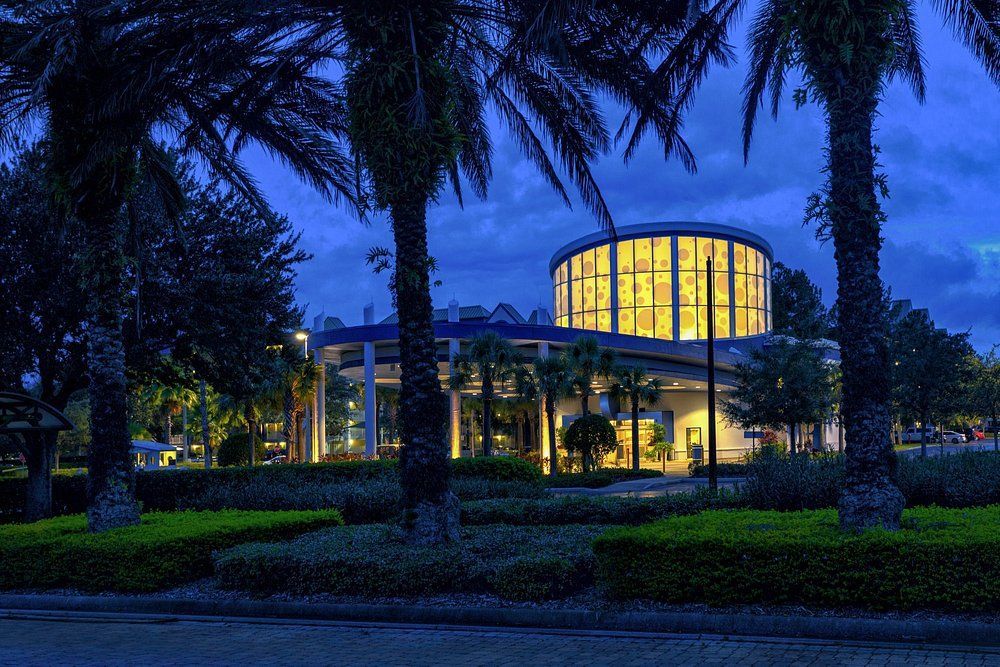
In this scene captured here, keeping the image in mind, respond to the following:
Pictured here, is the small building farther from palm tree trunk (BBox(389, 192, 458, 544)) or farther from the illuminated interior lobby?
palm tree trunk (BBox(389, 192, 458, 544))

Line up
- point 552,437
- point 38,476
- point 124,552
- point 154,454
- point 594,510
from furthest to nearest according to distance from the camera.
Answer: point 154,454, point 552,437, point 38,476, point 594,510, point 124,552

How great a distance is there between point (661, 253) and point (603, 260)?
185 inches

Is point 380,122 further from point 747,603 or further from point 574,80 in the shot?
point 747,603

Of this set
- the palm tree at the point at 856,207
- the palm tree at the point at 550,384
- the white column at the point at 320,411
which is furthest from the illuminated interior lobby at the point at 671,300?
the palm tree at the point at 856,207

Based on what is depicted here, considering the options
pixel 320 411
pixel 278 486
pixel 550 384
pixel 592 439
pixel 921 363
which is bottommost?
pixel 278 486

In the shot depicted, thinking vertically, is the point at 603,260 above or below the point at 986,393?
above

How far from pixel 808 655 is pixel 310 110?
485 inches

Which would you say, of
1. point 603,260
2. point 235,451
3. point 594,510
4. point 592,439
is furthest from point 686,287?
point 594,510

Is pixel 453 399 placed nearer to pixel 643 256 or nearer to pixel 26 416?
pixel 26 416

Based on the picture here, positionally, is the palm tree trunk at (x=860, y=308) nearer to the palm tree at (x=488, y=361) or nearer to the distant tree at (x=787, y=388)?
the distant tree at (x=787, y=388)

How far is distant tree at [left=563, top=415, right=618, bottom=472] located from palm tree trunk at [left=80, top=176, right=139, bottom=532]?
2759cm

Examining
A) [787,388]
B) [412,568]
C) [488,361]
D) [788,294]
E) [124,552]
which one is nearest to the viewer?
[412,568]

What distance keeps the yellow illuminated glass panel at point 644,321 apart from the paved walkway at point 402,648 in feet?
204

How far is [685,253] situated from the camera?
70000 millimetres
